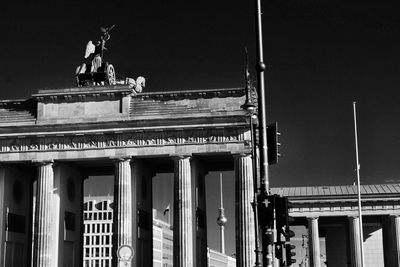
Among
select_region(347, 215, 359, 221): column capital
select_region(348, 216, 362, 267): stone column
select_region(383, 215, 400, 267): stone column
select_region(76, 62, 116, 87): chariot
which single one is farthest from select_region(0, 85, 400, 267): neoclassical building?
select_region(383, 215, 400, 267): stone column

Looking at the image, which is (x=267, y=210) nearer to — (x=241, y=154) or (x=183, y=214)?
(x=241, y=154)

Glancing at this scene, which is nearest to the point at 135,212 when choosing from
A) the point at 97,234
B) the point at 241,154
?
the point at 241,154

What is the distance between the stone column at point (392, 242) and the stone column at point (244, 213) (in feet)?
82.4

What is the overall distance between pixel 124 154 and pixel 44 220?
30.0 feet

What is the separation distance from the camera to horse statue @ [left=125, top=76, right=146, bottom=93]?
206 ft

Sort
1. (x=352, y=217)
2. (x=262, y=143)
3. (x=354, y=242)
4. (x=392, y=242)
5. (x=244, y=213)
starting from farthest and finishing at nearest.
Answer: (x=352, y=217)
(x=392, y=242)
(x=354, y=242)
(x=244, y=213)
(x=262, y=143)

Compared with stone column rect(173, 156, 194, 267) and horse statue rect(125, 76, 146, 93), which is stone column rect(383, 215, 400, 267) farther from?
horse statue rect(125, 76, 146, 93)

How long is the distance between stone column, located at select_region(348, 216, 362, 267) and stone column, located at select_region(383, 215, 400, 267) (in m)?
3.92

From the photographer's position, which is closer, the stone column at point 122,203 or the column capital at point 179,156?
the stone column at point 122,203

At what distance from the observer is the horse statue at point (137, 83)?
6269 centimetres

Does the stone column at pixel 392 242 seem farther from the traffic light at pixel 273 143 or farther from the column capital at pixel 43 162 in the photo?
the traffic light at pixel 273 143

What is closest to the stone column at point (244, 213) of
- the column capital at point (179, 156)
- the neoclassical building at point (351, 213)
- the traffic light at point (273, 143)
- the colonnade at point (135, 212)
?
the colonnade at point (135, 212)

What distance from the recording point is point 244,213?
5722 cm

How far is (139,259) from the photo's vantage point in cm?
6194
